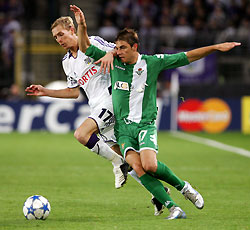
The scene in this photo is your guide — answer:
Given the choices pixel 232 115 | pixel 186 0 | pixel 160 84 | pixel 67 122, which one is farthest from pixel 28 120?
pixel 186 0

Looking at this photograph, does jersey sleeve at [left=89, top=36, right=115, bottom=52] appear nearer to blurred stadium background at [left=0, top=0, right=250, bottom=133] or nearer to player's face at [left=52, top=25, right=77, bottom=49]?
player's face at [left=52, top=25, right=77, bottom=49]

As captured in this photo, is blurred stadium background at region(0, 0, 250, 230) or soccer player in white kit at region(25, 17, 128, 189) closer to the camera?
soccer player in white kit at region(25, 17, 128, 189)

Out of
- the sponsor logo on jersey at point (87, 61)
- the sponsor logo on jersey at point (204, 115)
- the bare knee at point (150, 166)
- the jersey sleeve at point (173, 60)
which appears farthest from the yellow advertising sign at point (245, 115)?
the bare knee at point (150, 166)

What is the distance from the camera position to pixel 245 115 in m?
20.3

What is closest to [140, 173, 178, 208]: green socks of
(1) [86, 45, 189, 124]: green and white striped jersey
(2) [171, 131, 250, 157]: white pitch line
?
(1) [86, 45, 189, 124]: green and white striped jersey

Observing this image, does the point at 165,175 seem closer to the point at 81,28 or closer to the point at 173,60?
the point at 173,60

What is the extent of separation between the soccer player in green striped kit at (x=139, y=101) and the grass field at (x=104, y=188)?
15.4 inches

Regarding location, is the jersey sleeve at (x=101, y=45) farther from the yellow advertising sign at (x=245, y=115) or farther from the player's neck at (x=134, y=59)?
the yellow advertising sign at (x=245, y=115)

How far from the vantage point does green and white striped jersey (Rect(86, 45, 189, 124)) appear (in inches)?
276

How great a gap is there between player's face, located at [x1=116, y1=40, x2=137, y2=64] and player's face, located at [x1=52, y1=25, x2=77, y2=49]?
1.11 metres

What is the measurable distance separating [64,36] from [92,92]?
84 centimetres

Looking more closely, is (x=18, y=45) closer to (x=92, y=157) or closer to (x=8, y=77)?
(x=8, y=77)

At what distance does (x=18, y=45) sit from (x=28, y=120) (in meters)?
2.86

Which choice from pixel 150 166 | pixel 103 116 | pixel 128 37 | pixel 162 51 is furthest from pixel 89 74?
pixel 162 51
